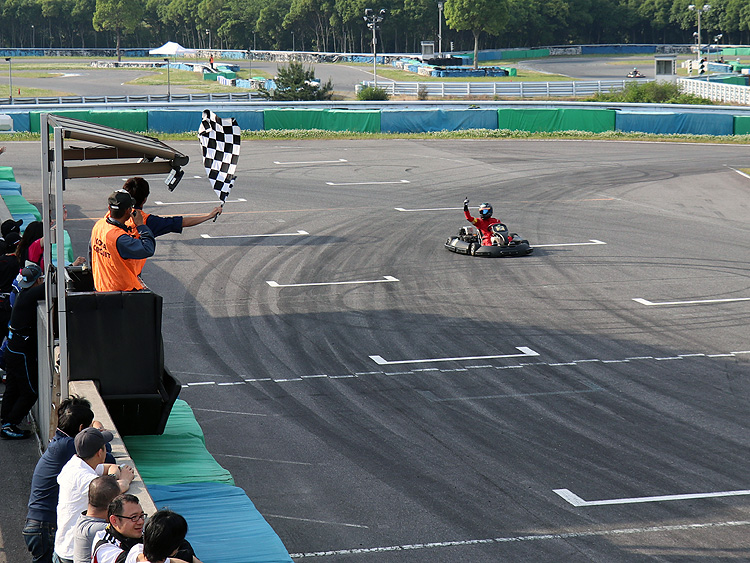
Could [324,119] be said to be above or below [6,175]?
above

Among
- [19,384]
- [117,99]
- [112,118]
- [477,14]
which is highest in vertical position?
[477,14]

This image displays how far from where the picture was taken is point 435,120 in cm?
4100

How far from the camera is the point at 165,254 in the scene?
738 inches

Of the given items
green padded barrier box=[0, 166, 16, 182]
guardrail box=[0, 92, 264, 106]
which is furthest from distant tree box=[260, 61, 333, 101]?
green padded barrier box=[0, 166, 16, 182]

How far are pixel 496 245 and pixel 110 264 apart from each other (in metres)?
11.9

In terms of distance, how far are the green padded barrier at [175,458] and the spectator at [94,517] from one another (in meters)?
1.35

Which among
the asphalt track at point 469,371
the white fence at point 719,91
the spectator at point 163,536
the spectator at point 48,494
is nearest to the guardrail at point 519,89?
the white fence at point 719,91

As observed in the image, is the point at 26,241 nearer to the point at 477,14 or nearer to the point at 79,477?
the point at 79,477

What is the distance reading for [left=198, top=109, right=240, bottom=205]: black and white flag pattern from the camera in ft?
26.6

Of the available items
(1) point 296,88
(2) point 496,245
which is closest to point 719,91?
(1) point 296,88

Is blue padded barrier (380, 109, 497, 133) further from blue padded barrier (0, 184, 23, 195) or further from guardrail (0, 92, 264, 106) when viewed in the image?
blue padded barrier (0, 184, 23, 195)

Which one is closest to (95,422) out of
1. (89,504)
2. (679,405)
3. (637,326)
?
(89,504)

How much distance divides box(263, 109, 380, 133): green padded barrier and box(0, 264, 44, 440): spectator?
3215cm

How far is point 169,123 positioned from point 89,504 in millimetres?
34888
